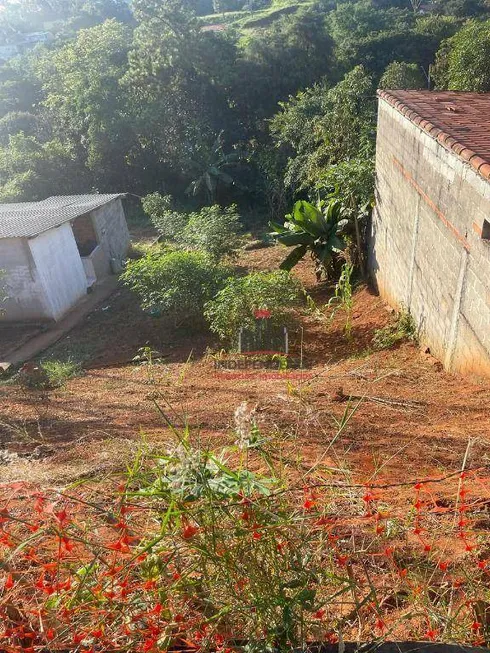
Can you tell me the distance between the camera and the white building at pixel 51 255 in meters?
11.2

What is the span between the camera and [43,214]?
42.0ft

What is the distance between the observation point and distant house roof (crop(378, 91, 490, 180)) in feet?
16.1

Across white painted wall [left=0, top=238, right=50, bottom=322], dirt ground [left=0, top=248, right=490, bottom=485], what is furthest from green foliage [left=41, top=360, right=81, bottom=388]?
white painted wall [left=0, top=238, right=50, bottom=322]

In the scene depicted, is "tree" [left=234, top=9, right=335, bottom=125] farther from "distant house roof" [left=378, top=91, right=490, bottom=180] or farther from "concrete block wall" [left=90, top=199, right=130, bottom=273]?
"distant house roof" [left=378, top=91, right=490, bottom=180]

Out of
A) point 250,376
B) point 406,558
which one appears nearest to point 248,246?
point 250,376

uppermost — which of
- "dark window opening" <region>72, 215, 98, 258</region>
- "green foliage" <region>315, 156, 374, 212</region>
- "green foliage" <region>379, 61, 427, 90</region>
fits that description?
"green foliage" <region>379, 61, 427, 90</region>

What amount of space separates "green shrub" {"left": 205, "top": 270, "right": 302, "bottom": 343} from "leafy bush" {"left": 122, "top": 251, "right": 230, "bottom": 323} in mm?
1193

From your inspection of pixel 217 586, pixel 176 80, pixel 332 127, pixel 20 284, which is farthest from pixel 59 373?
pixel 176 80

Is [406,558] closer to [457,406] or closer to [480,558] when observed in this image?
[480,558]

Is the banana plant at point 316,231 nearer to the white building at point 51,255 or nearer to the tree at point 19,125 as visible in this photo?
the white building at point 51,255

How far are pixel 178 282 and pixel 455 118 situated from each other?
552 centimetres

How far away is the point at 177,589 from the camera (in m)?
1.90

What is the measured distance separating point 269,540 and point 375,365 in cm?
471

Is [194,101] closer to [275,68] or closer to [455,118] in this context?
[275,68]
